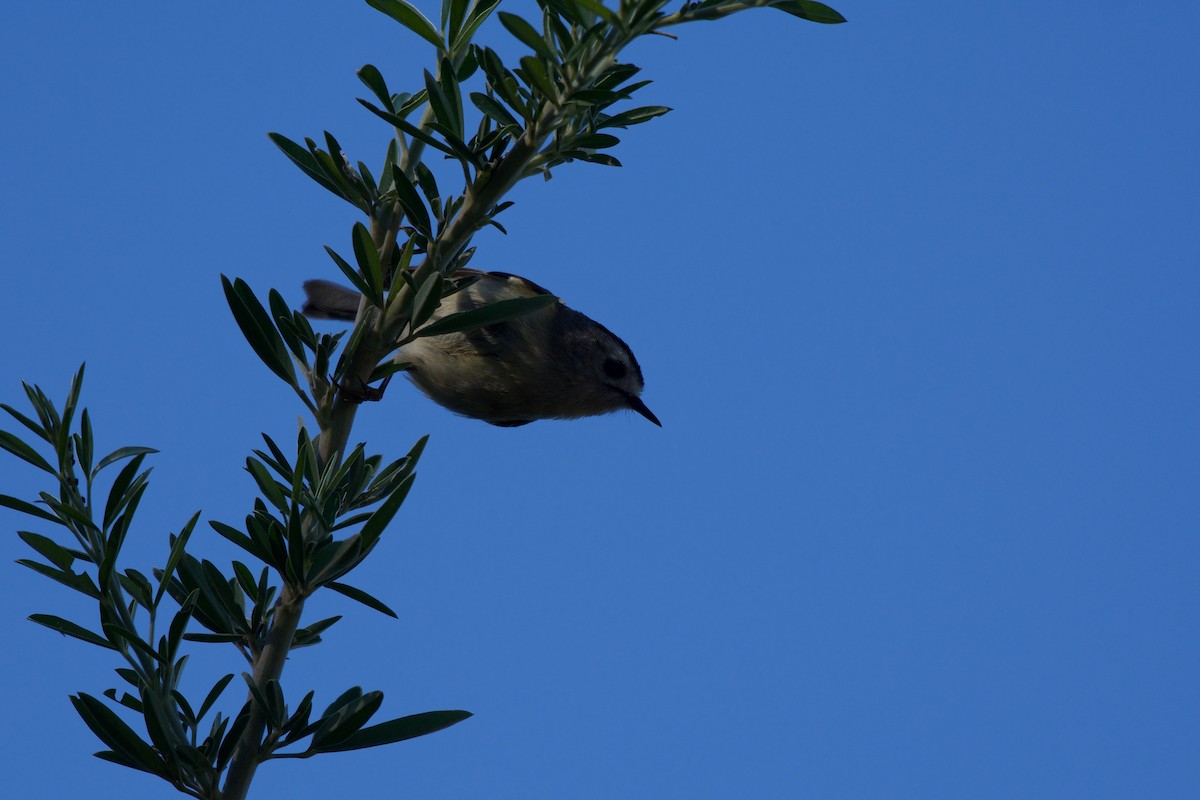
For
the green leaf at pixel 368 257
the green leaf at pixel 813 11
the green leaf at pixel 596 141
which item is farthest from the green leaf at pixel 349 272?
the green leaf at pixel 813 11

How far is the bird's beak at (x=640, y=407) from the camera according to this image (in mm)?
4245

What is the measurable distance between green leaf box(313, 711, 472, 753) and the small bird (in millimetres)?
1905

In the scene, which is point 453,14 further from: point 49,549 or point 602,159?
point 49,549

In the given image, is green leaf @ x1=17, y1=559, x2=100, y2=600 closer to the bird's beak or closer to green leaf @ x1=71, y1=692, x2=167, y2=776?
green leaf @ x1=71, y1=692, x2=167, y2=776

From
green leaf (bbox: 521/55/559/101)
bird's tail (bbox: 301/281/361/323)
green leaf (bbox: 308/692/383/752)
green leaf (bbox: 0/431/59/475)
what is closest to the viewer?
green leaf (bbox: 521/55/559/101)

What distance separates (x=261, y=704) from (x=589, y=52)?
0.86 metres

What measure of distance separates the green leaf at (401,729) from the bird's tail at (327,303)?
2692 mm

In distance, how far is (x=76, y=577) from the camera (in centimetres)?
143

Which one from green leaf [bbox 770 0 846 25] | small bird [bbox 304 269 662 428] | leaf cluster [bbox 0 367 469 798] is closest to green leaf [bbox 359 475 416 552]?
leaf cluster [bbox 0 367 469 798]

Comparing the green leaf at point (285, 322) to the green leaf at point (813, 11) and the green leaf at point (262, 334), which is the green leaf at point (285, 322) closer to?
the green leaf at point (262, 334)

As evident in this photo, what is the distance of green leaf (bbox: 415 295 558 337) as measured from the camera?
145 cm

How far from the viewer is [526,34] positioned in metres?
1.29

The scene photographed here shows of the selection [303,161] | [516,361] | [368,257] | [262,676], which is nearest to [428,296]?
[368,257]

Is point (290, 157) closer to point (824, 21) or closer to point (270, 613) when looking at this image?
point (270, 613)
